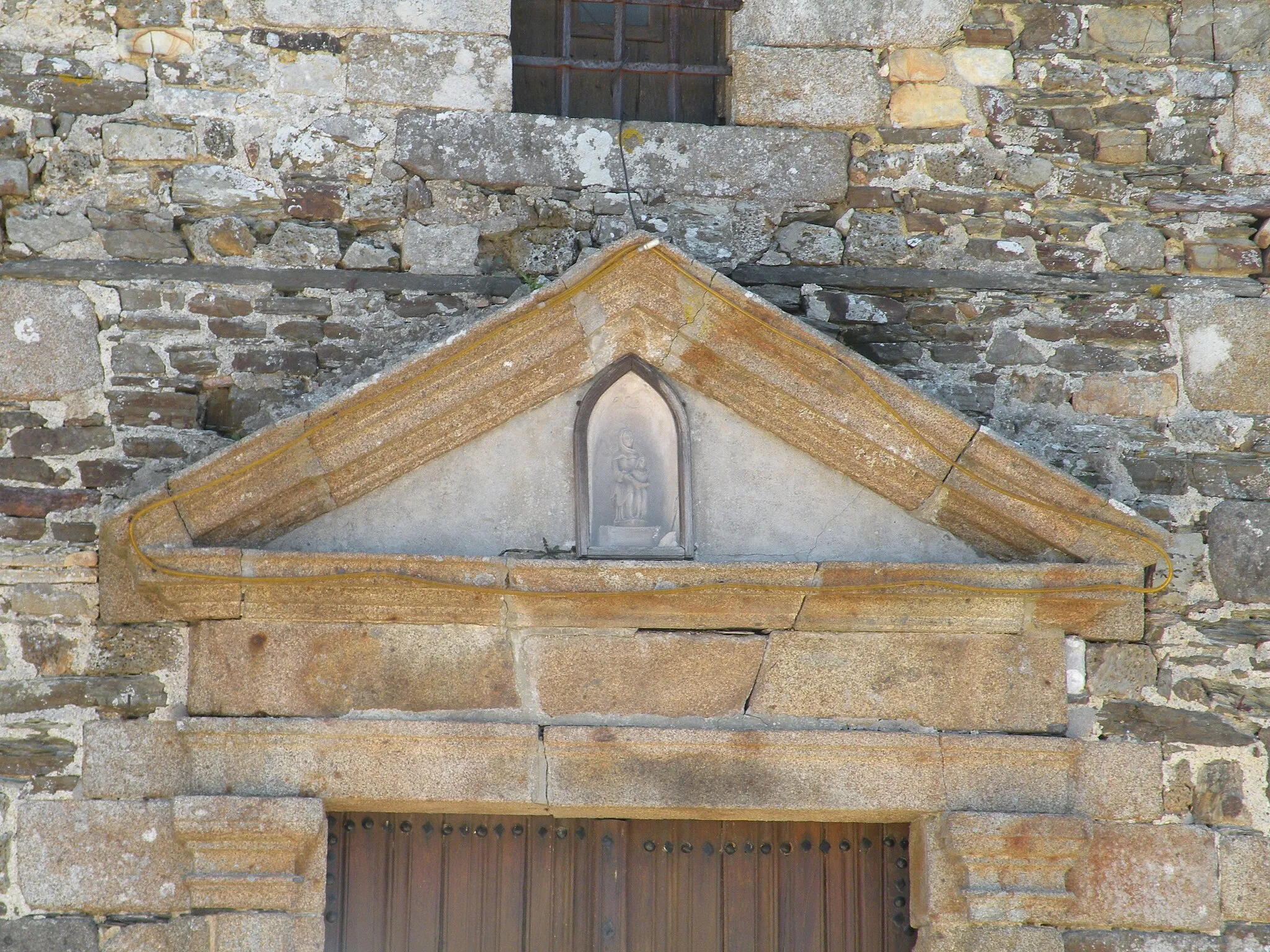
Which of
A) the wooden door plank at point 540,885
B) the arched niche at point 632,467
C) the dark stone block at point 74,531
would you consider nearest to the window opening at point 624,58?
the arched niche at point 632,467

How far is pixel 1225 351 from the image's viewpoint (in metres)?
3.97

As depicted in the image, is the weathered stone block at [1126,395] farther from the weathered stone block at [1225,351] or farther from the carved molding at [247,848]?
the carved molding at [247,848]

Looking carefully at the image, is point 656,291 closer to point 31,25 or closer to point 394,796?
point 394,796

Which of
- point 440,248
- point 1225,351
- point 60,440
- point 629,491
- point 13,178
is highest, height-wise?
point 13,178

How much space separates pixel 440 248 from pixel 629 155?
0.62m

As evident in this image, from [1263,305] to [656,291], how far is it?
1.79m

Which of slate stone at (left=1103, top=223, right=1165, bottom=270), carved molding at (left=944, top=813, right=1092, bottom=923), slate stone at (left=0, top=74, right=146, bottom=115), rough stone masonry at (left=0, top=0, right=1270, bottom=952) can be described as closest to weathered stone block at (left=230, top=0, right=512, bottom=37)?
rough stone masonry at (left=0, top=0, right=1270, bottom=952)

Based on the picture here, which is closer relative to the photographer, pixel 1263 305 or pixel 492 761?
pixel 492 761

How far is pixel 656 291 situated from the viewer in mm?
3689

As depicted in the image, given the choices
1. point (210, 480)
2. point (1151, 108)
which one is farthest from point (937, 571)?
point (210, 480)

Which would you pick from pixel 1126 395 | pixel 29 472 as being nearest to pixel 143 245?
pixel 29 472

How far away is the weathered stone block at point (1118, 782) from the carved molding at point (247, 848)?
79.0 inches

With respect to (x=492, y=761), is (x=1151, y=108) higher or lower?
higher

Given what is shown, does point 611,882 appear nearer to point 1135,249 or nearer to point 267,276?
point 267,276
